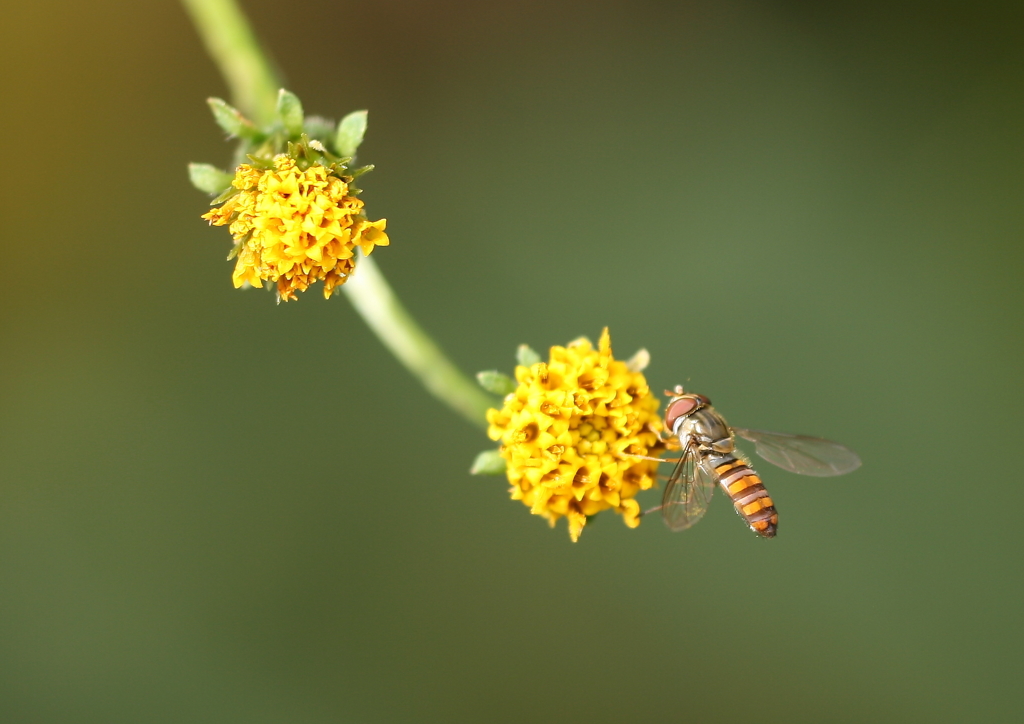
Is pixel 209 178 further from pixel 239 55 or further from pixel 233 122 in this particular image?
pixel 239 55

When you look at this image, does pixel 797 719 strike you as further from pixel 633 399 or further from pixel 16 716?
pixel 16 716

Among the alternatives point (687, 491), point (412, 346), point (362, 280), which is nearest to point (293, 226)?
point (362, 280)

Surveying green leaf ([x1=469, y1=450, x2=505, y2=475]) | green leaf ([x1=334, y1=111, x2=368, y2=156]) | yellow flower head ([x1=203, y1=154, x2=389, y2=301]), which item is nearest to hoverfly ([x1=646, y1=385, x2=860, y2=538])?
green leaf ([x1=469, y1=450, x2=505, y2=475])

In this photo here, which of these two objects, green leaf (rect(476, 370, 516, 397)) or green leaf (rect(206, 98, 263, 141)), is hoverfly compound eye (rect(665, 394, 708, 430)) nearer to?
green leaf (rect(476, 370, 516, 397))

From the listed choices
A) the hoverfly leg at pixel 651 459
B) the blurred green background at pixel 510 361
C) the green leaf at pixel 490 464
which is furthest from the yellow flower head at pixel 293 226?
the blurred green background at pixel 510 361

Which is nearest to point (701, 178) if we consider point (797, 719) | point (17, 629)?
point (797, 719)

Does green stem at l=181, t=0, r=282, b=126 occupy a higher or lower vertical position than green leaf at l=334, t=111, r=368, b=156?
Result: higher
